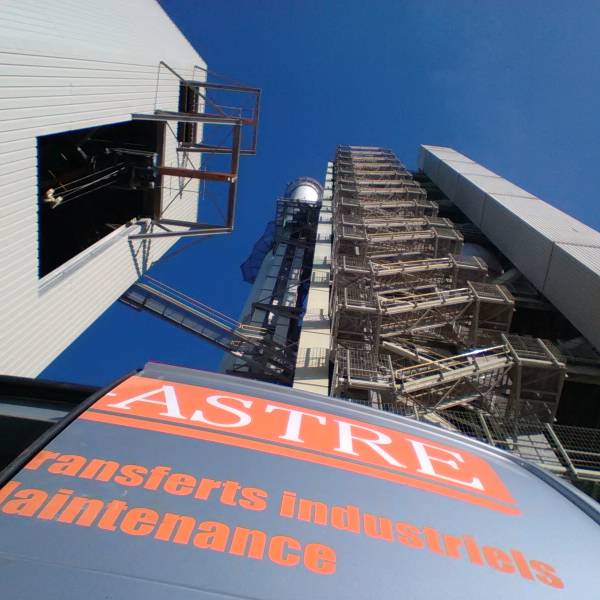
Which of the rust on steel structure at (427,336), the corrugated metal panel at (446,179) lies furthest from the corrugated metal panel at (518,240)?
the corrugated metal panel at (446,179)

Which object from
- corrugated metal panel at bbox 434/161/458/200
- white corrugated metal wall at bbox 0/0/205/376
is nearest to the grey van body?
white corrugated metal wall at bbox 0/0/205/376

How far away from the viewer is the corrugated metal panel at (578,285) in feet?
47.8

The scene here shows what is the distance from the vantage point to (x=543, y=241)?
60.5 feet

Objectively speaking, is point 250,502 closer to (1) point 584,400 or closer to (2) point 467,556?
(2) point 467,556

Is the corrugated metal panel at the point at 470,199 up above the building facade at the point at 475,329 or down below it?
above

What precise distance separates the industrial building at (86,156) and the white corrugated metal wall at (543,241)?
1284 cm

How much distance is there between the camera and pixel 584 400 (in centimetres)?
1688

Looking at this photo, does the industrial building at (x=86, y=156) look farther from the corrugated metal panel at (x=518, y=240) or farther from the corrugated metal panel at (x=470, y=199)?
the corrugated metal panel at (x=470, y=199)

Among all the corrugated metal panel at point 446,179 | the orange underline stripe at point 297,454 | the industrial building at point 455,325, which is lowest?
the industrial building at point 455,325

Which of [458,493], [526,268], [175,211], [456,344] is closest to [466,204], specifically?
[526,268]

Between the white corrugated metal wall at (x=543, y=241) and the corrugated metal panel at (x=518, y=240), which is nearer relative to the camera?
the white corrugated metal wall at (x=543, y=241)

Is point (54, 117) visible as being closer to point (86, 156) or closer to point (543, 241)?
point (86, 156)

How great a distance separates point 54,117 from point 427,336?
47.1ft

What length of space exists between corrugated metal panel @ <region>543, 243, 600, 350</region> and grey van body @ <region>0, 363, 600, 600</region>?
13.8 metres
